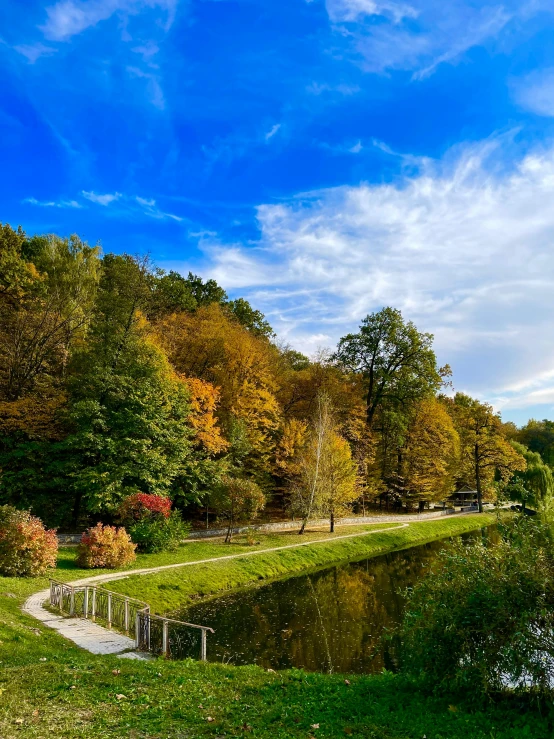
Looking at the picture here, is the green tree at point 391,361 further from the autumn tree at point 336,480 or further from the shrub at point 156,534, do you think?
the shrub at point 156,534

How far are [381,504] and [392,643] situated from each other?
4362 centimetres

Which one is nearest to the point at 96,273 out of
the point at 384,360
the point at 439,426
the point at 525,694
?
the point at 384,360

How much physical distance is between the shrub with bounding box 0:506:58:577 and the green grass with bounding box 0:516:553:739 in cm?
922

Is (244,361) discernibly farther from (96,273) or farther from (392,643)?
(392,643)

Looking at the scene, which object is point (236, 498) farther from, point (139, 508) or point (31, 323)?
point (31, 323)

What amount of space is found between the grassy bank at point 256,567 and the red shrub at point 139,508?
14.9 ft

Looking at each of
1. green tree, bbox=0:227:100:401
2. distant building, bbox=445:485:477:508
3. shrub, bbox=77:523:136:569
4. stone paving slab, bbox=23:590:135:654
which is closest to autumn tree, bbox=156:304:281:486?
green tree, bbox=0:227:100:401

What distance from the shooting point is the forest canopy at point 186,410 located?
29734 mm

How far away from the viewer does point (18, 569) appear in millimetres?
19781

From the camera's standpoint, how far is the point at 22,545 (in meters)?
19.8

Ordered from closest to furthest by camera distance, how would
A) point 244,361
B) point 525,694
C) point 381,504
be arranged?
point 525,694
point 244,361
point 381,504

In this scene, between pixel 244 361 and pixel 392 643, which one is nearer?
pixel 392 643

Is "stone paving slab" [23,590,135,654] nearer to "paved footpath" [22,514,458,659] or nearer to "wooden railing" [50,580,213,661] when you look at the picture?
"paved footpath" [22,514,458,659]

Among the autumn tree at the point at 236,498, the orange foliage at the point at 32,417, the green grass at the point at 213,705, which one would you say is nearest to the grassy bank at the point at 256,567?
the autumn tree at the point at 236,498
